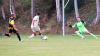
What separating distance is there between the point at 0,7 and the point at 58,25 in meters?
13.0

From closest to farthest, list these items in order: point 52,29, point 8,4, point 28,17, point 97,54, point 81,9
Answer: point 97,54 < point 52,29 < point 81,9 < point 28,17 < point 8,4

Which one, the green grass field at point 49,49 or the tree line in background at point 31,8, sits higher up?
the tree line in background at point 31,8

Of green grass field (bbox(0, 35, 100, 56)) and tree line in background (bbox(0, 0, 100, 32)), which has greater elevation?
tree line in background (bbox(0, 0, 100, 32))

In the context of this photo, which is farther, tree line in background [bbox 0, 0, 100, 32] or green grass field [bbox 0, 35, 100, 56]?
tree line in background [bbox 0, 0, 100, 32]

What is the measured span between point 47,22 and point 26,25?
307 centimetres

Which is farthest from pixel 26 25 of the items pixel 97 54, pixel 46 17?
pixel 97 54

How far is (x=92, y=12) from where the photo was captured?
56.8 m

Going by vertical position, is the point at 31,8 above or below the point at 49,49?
above

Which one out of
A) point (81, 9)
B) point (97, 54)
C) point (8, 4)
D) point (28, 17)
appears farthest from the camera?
point (8, 4)

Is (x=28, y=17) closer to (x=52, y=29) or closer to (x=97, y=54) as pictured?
(x=52, y=29)

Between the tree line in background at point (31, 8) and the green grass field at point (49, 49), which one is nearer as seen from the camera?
the green grass field at point (49, 49)

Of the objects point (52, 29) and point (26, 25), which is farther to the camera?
point (26, 25)

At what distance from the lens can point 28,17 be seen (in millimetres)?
63094

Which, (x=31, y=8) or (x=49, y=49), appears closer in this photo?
(x=49, y=49)
